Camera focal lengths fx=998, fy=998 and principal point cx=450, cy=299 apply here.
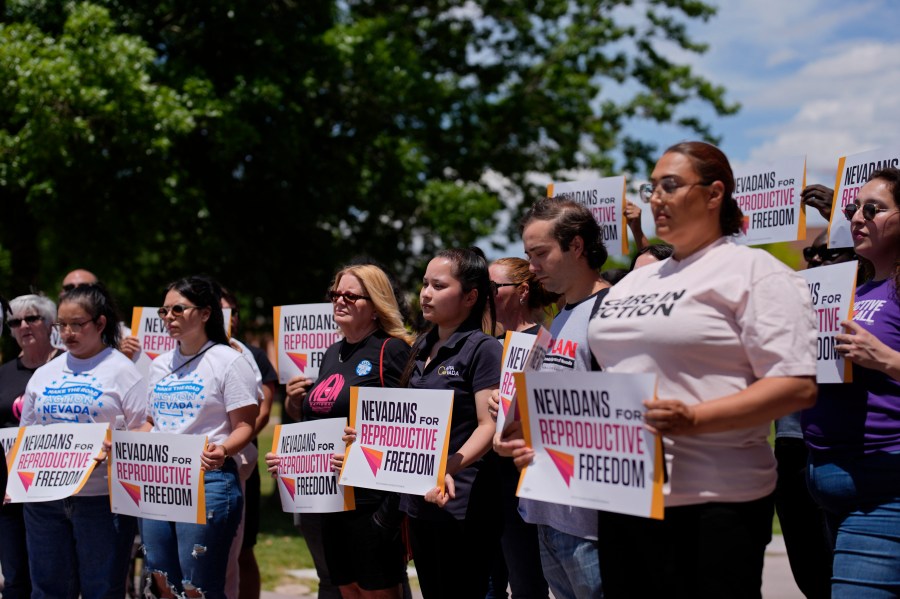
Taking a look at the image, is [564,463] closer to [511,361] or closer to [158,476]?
[511,361]

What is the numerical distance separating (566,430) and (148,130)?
8137 millimetres

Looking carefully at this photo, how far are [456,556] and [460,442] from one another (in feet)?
1.69

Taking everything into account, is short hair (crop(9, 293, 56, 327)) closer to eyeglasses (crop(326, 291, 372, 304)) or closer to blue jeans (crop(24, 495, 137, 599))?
blue jeans (crop(24, 495, 137, 599))

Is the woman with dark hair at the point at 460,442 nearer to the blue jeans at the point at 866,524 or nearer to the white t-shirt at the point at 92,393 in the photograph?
the blue jeans at the point at 866,524

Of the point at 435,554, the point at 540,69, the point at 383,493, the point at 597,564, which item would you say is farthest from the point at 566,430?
the point at 540,69

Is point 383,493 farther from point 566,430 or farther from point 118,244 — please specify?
point 118,244

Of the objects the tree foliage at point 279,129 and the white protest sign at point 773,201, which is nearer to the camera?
the white protest sign at point 773,201

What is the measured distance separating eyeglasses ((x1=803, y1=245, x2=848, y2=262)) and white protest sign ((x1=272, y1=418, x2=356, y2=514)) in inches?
102

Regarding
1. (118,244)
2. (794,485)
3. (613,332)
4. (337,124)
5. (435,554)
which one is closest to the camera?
(613,332)

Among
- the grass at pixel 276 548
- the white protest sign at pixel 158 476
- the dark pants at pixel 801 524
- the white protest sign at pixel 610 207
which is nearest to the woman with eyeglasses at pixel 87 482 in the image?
the white protest sign at pixel 158 476

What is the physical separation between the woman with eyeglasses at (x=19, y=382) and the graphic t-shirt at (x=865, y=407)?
15.5 feet

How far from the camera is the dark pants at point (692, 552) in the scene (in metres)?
3.03

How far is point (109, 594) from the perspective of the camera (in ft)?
18.6

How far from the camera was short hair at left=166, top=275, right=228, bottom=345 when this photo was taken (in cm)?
571
